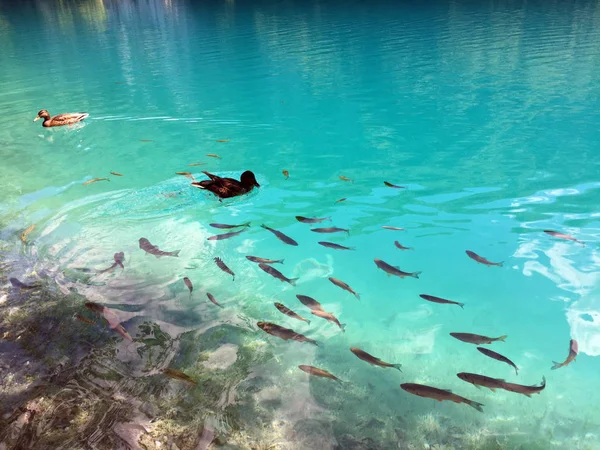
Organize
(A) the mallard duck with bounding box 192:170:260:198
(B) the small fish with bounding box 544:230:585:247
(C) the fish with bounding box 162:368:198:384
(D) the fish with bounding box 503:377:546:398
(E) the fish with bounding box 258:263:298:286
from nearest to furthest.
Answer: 1. (D) the fish with bounding box 503:377:546:398
2. (C) the fish with bounding box 162:368:198:384
3. (E) the fish with bounding box 258:263:298:286
4. (B) the small fish with bounding box 544:230:585:247
5. (A) the mallard duck with bounding box 192:170:260:198

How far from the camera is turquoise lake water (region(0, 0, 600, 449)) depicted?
4230 millimetres

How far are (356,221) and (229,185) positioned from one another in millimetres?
2095

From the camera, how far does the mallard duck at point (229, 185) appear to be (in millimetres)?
6705

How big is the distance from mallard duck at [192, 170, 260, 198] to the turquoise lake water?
0.45 meters

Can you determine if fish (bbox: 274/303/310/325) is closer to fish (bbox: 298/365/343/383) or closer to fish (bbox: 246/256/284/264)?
fish (bbox: 298/365/343/383)

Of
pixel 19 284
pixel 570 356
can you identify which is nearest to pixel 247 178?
pixel 19 284

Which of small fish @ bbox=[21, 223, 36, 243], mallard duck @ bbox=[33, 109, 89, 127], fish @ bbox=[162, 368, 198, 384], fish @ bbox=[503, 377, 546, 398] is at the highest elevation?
mallard duck @ bbox=[33, 109, 89, 127]

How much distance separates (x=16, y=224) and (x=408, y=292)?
19.9 ft

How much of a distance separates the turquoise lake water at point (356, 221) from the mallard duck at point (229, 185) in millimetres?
452

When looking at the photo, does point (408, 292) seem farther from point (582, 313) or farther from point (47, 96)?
point (47, 96)

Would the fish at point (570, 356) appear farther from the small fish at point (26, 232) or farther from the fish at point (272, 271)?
the small fish at point (26, 232)

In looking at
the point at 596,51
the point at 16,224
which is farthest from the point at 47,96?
the point at 596,51

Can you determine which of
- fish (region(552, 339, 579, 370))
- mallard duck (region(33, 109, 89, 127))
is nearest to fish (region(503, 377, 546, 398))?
fish (region(552, 339, 579, 370))

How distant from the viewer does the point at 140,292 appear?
5.47 meters
